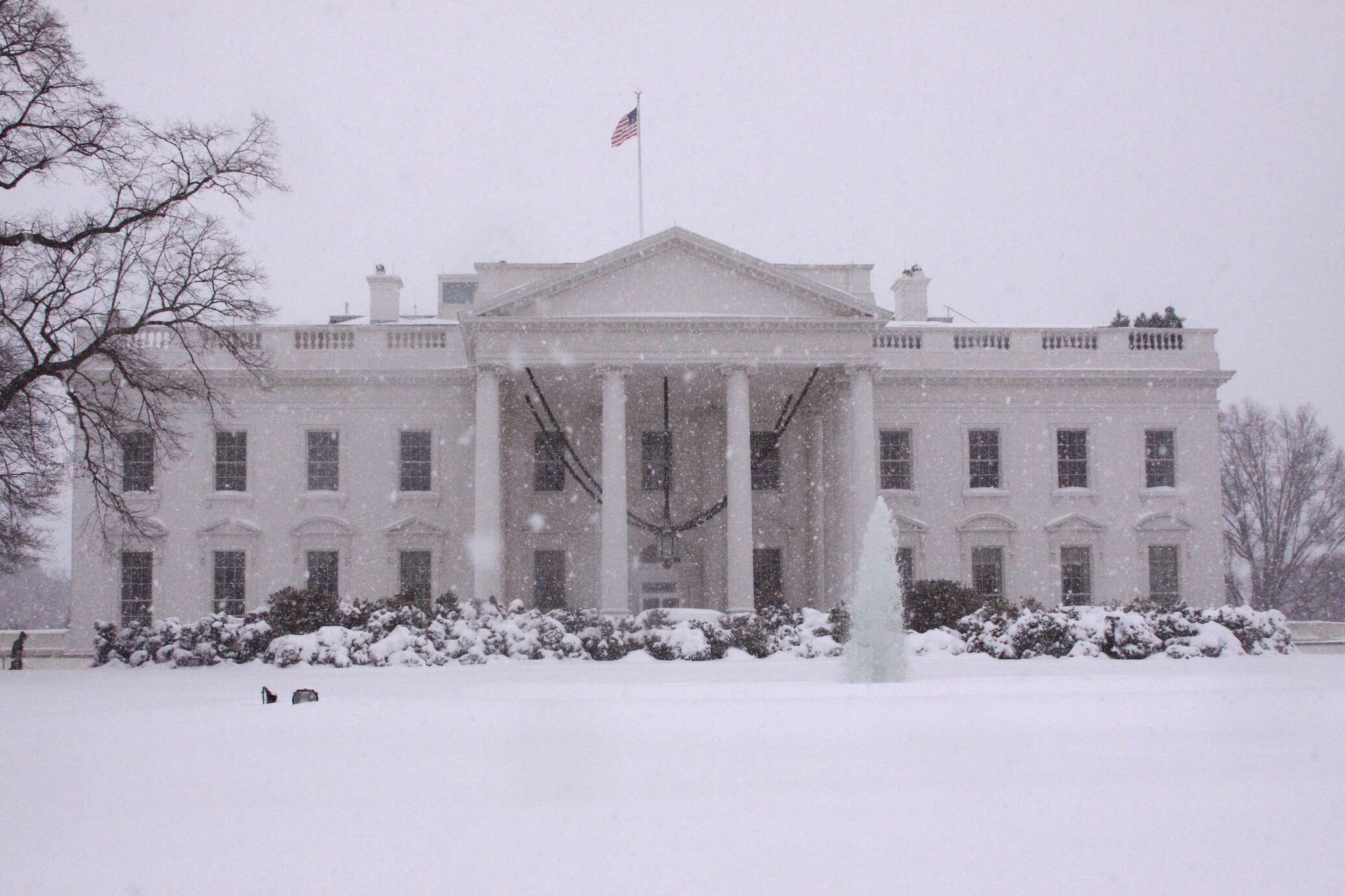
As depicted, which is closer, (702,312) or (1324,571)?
(702,312)

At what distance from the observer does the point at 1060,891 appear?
5.91 metres

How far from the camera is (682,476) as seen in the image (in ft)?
111

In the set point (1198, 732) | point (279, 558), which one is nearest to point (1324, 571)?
point (279, 558)

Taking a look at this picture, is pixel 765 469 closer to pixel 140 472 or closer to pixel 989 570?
pixel 989 570

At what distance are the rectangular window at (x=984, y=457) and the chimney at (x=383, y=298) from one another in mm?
18776

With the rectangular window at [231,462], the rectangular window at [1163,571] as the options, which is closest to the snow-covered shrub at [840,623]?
the rectangular window at [1163,571]

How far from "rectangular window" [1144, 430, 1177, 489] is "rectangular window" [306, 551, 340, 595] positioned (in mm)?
24234

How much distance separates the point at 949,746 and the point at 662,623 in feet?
48.2

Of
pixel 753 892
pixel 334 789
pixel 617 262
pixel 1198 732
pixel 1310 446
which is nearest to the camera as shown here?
pixel 753 892

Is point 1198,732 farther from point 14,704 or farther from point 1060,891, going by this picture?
point 14,704

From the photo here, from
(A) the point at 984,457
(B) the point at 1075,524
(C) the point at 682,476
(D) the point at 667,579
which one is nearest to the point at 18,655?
(D) the point at 667,579

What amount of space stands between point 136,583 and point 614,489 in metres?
14.8

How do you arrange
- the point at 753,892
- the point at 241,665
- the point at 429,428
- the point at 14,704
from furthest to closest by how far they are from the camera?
the point at 429,428 < the point at 241,665 < the point at 14,704 < the point at 753,892

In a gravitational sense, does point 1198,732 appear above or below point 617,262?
below
